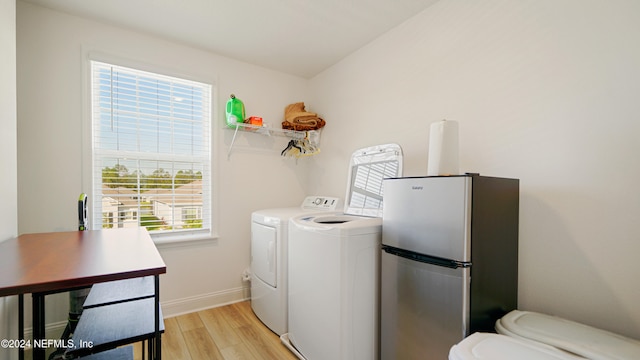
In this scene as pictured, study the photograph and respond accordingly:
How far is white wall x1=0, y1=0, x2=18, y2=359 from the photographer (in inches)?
53.8

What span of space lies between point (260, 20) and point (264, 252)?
6.03 feet

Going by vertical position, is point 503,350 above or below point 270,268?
above

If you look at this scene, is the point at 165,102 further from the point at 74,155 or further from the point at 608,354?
the point at 608,354

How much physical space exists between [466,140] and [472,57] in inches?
20.0

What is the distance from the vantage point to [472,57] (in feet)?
5.49

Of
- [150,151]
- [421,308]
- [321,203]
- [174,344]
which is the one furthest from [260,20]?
[174,344]

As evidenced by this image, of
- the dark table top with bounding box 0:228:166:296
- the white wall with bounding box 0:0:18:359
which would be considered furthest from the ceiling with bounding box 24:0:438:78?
the dark table top with bounding box 0:228:166:296

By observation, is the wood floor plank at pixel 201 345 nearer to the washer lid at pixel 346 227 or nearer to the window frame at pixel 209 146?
the window frame at pixel 209 146

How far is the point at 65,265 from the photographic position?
1.02 meters

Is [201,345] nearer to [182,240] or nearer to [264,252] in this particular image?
[264,252]

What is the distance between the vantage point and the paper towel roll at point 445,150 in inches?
55.6

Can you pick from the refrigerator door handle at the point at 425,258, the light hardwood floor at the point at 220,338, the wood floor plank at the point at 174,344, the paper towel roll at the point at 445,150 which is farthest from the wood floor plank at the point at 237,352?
the paper towel roll at the point at 445,150

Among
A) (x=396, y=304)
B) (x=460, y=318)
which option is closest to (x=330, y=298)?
(x=396, y=304)

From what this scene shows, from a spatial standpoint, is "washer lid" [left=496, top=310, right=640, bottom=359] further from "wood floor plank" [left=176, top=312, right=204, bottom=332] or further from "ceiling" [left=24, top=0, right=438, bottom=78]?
"wood floor plank" [left=176, top=312, right=204, bottom=332]
